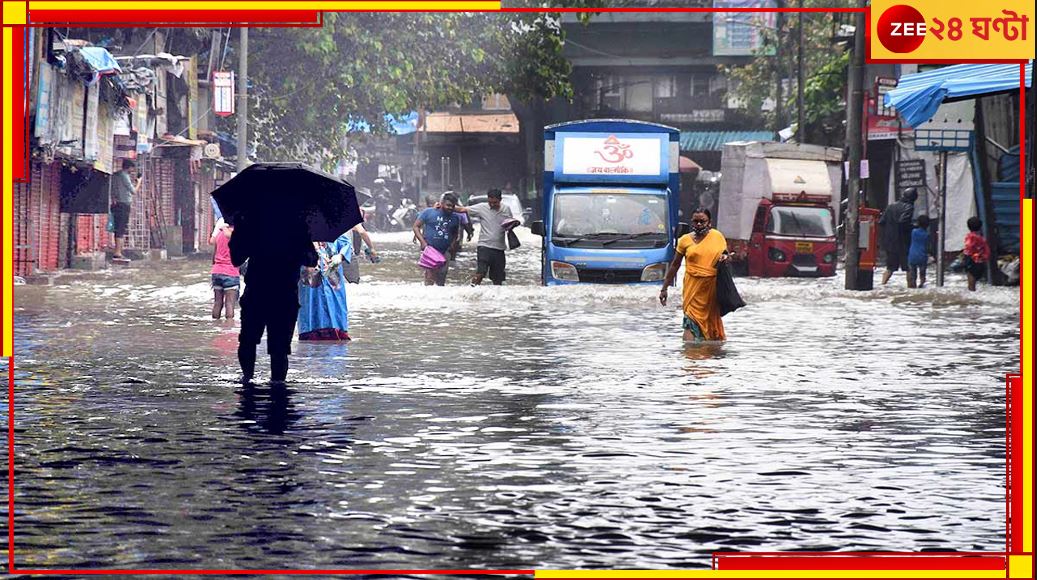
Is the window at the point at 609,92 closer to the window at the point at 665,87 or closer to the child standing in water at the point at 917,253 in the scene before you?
the window at the point at 665,87

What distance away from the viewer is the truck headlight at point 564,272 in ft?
96.7

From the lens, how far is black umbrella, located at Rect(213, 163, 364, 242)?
49.4ft

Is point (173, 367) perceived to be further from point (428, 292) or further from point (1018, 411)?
point (428, 292)

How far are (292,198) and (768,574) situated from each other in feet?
29.6

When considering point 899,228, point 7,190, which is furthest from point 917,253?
point 7,190

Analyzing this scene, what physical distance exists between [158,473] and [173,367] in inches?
253

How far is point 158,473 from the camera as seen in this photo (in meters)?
9.94

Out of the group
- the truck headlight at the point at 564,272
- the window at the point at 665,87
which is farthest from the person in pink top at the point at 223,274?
the window at the point at 665,87

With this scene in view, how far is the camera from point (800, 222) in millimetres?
36500

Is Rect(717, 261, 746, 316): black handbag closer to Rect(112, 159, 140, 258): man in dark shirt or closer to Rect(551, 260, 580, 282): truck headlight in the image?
Rect(551, 260, 580, 282): truck headlight

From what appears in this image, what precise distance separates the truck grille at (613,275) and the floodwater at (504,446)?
726cm

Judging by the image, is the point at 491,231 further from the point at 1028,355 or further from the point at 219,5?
the point at 1028,355

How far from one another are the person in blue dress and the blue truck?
9857 millimetres

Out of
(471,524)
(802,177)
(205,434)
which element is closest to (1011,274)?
(802,177)
